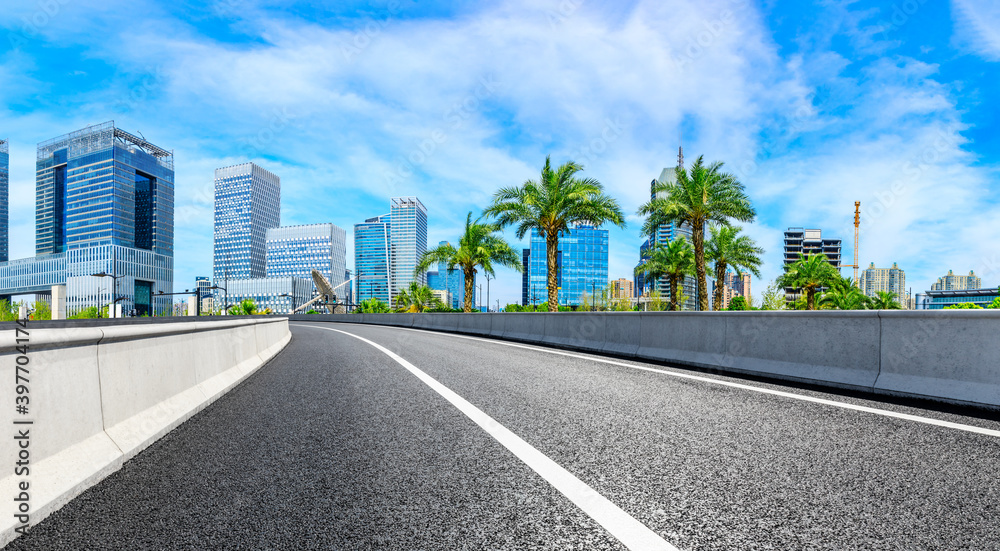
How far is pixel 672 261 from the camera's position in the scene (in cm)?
4706

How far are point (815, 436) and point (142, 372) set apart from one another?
220 inches

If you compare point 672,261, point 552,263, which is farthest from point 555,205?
point 672,261

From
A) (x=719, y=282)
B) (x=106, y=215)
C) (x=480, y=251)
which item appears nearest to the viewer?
(x=480, y=251)

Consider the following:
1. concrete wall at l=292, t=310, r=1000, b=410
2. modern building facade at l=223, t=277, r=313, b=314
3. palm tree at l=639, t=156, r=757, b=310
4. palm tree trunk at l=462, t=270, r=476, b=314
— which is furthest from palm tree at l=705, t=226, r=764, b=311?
modern building facade at l=223, t=277, r=313, b=314

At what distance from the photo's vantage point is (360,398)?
6910mm

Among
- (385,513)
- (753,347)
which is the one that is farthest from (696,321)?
(385,513)

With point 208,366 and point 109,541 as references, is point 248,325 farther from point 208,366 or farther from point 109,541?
point 109,541

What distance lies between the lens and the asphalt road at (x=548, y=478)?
270 centimetres

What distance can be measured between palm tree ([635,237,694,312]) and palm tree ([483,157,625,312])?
60.8ft

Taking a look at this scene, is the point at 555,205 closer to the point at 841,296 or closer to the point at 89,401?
the point at 89,401

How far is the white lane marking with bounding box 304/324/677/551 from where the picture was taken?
8.55 feet

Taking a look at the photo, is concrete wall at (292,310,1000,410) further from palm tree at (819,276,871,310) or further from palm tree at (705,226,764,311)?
palm tree at (819,276,871,310)

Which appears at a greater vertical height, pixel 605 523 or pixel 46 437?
pixel 46 437

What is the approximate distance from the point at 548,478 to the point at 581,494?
0.36 m
